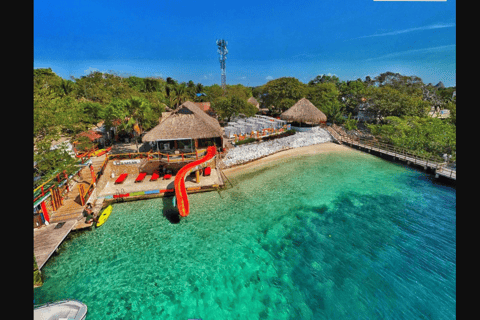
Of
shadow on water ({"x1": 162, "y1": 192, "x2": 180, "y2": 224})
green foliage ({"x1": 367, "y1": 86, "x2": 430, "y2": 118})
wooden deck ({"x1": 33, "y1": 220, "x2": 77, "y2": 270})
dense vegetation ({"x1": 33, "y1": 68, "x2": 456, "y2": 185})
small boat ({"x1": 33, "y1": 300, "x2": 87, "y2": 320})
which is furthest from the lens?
green foliage ({"x1": 367, "y1": 86, "x2": 430, "y2": 118})

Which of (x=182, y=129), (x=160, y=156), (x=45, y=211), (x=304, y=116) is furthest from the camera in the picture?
(x=304, y=116)

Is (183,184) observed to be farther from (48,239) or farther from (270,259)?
(270,259)

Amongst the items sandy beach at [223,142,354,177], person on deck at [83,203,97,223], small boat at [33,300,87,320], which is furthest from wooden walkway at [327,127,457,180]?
person on deck at [83,203,97,223]

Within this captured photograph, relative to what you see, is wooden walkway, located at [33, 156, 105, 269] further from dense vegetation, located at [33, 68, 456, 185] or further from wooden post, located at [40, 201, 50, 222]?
dense vegetation, located at [33, 68, 456, 185]

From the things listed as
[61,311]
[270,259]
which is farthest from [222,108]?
[61,311]

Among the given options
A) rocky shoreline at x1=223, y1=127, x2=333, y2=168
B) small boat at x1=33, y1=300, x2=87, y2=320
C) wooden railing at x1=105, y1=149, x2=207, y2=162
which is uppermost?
rocky shoreline at x1=223, y1=127, x2=333, y2=168
